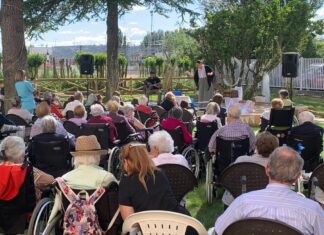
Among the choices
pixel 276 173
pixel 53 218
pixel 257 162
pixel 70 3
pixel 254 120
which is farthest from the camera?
pixel 70 3

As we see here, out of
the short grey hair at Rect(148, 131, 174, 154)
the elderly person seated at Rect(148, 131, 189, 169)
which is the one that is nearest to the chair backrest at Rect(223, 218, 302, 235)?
the elderly person seated at Rect(148, 131, 189, 169)

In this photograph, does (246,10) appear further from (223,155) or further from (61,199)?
(61,199)

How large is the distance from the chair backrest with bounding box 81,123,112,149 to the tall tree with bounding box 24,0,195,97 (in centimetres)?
975

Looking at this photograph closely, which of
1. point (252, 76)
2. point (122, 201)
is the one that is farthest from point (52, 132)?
point (252, 76)

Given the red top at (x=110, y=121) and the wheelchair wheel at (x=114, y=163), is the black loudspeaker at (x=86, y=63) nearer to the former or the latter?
the red top at (x=110, y=121)

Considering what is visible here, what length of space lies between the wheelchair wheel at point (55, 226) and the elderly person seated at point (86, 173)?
41 millimetres

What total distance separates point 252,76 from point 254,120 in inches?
264

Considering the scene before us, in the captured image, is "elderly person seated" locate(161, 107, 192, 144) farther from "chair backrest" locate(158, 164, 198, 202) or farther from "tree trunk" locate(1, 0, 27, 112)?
"tree trunk" locate(1, 0, 27, 112)

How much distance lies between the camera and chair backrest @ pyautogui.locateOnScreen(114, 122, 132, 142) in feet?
22.0

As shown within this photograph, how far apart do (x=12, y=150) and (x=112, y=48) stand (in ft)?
45.9

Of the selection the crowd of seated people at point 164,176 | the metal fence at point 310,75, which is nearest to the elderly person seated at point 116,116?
the crowd of seated people at point 164,176

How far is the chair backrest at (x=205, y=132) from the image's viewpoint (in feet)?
21.4

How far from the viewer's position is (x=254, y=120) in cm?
1271

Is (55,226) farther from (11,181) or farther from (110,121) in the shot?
(110,121)
